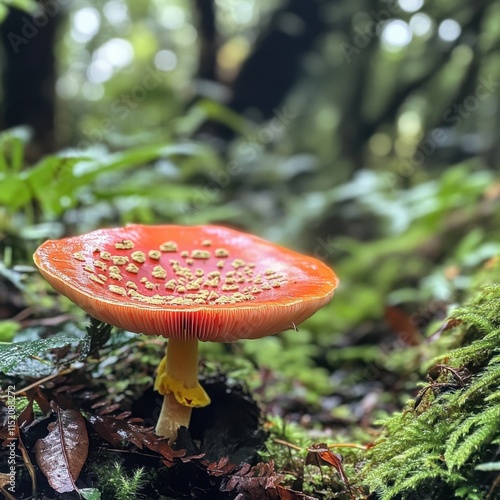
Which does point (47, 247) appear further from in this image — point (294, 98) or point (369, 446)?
point (294, 98)

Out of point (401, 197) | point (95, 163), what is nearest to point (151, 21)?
point (401, 197)

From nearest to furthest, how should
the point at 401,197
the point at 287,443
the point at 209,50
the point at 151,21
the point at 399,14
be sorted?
the point at 287,443 → the point at 401,197 → the point at 399,14 → the point at 209,50 → the point at 151,21

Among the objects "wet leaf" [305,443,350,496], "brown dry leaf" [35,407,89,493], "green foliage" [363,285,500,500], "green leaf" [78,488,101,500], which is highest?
"green foliage" [363,285,500,500]

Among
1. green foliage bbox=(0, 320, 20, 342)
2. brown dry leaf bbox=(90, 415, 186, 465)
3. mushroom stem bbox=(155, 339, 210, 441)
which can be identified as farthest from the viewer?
green foliage bbox=(0, 320, 20, 342)

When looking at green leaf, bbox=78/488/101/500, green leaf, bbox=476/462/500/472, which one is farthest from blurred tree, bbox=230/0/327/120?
green leaf, bbox=476/462/500/472

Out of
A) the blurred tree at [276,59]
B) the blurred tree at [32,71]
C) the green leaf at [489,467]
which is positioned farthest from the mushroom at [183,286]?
the blurred tree at [276,59]

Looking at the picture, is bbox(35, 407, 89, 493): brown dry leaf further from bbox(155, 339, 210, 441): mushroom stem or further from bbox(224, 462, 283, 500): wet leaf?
bbox(224, 462, 283, 500): wet leaf

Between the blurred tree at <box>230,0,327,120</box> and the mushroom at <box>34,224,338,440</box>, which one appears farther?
the blurred tree at <box>230,0,327,120</box>
